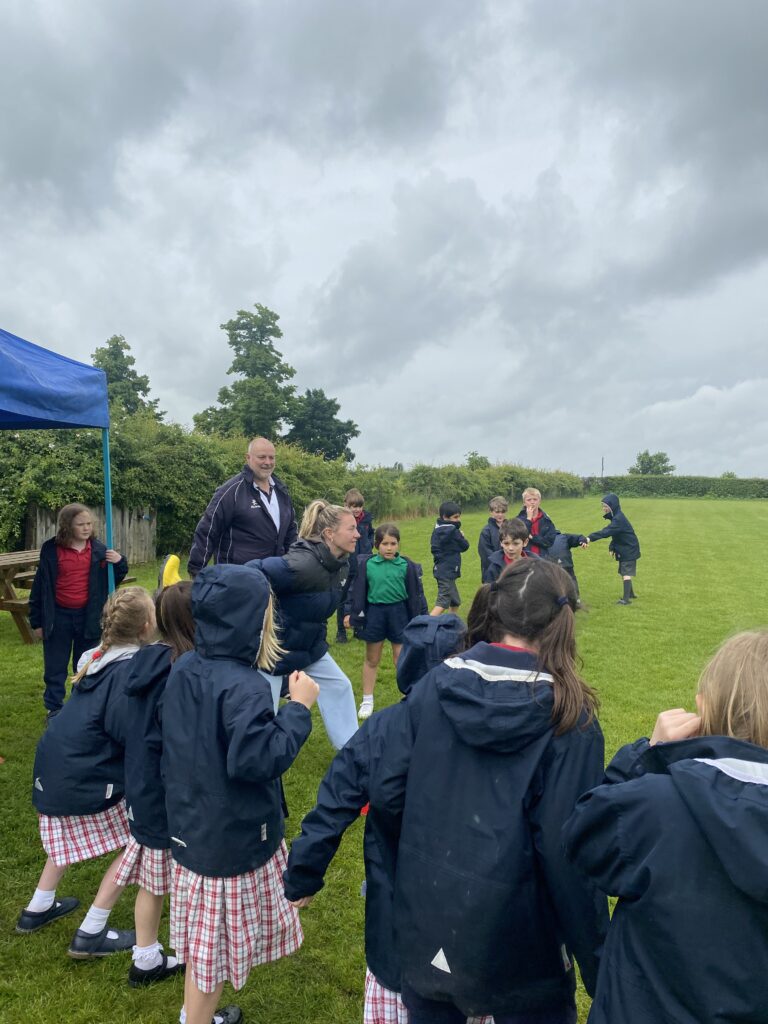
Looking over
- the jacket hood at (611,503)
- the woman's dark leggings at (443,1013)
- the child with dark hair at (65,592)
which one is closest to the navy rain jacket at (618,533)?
the jacket hood at (611,503)

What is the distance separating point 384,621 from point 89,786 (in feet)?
10.8

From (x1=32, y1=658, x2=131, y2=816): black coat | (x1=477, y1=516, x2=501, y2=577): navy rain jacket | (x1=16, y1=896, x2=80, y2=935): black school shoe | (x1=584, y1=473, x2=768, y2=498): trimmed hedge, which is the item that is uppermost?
(x1=584, y1=473, x2=768, y2=498): trimmed hedge

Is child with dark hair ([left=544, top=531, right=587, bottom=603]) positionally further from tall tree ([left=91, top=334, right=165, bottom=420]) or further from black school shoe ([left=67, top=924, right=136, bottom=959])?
tall tree ([left=91, top=334, right=165, bottom=420])

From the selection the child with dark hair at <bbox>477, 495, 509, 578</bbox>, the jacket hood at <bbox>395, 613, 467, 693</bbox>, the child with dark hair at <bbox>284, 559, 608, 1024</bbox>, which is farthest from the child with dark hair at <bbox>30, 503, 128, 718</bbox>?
the child with dark hair at <bbox>477, 495, 509, 578</bbox>

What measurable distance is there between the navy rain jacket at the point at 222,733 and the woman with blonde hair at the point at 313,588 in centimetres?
128

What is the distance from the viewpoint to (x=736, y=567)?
17203mm

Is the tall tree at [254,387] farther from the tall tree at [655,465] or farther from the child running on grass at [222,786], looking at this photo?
the tall tree at [655,465]

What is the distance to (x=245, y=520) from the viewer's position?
5.60 meters

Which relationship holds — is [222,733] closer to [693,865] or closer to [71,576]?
[693,865]

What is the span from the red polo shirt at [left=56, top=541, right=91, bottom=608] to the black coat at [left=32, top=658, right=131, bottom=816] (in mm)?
2747

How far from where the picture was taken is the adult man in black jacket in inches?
218

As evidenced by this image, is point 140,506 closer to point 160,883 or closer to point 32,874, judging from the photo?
point 32,874

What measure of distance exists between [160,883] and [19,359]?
11.5ft

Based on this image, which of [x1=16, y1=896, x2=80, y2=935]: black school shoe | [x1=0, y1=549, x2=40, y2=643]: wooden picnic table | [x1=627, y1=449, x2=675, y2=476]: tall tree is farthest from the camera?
[x1=627, y1=449, x2=675, y2=476]: tall tree
